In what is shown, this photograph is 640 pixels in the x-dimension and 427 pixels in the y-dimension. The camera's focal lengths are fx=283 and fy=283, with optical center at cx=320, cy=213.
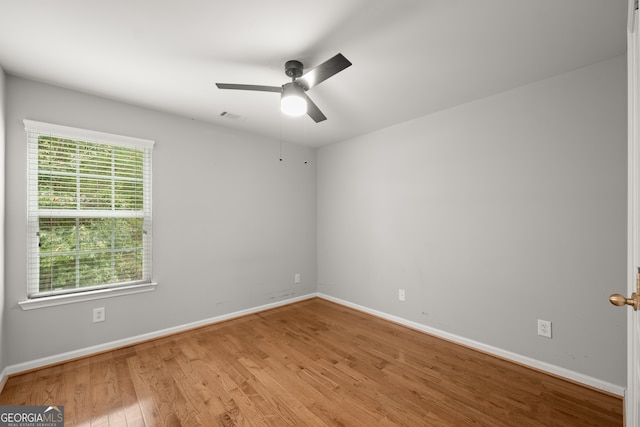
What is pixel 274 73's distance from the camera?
2.29 metres

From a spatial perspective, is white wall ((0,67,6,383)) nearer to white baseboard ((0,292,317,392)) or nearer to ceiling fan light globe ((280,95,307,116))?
white baseboard ((0,292,317,392))

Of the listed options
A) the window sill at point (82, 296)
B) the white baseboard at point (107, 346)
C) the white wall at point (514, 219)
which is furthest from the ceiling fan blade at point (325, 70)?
the white baseboard at point (107, 346)

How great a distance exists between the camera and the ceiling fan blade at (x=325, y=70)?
1658 millimetres

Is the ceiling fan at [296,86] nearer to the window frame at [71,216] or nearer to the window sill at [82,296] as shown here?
the window frame at [71,216]

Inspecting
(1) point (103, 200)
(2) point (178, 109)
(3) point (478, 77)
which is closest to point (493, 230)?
(3) point (478, 77)

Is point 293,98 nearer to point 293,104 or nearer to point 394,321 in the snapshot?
point 293,104

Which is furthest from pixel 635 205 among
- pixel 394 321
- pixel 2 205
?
pixel 2 205

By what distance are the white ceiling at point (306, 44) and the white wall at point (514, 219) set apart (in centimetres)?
35

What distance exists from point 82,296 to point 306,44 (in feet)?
9.43

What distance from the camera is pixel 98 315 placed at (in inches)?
105

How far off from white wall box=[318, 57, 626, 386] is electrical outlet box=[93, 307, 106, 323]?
115 inches

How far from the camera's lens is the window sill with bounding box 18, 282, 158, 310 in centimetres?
235

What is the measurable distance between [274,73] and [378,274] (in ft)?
8.63

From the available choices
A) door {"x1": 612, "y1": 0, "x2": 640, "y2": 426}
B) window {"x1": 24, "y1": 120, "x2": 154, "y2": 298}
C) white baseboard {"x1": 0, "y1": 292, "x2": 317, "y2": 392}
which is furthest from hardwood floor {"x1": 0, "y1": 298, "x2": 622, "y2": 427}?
door {"x1": 612, "y1": 0, "x2": 640, "y2": 426}
